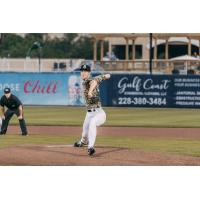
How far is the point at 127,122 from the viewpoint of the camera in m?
32.2

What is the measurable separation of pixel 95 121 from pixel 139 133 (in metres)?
9.00

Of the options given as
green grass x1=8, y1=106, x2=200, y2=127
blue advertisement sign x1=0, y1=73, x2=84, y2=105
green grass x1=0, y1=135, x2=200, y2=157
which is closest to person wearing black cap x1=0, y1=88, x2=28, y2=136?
green grass x1=0, y1=135, x2=200, y2=157

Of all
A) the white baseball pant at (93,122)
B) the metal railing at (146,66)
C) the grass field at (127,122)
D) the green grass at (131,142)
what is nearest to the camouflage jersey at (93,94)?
the white baseball pant at (93,122)

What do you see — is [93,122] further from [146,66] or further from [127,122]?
[146,66]

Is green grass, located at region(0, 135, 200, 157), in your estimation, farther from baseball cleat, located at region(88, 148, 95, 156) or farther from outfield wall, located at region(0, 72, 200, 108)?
outfield wall, located at region(0, 72, 200, 108)

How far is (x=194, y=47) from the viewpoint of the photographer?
76.8m

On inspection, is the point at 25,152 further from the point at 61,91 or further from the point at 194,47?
the point at 194,47

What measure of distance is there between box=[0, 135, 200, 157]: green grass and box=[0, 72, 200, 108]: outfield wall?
17286mm

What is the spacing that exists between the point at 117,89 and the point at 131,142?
20.4m

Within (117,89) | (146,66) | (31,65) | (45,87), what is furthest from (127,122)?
(31,65)

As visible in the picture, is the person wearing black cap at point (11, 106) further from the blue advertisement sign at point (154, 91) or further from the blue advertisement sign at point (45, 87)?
the blue advertisement sign at point (45, 87)

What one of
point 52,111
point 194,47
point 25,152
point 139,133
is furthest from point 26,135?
point 194,47

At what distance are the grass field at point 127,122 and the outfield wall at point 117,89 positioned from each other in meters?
1.40

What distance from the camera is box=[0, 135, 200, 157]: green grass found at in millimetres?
20836
